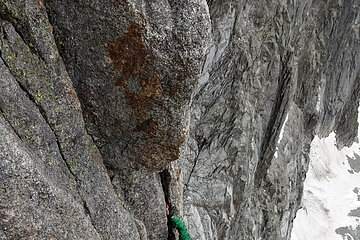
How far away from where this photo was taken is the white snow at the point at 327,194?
144ft

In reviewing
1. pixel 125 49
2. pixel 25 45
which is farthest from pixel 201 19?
pixel 25 45

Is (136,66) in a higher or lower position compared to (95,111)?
higher

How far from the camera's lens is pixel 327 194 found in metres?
49.3

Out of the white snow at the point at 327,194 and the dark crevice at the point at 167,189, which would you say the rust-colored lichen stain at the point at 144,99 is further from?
the white snow at the point at 327,194

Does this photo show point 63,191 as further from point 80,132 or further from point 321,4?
point 321,4

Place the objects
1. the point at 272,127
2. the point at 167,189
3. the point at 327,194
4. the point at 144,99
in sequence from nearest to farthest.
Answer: the point at 144,99
the point at 167,189
the point at 272,127
the point at 327,194

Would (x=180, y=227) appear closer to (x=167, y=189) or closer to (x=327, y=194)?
(x=167, y=189)

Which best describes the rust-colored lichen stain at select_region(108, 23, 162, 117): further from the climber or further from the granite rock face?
the climber

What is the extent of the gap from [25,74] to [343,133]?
51027mm

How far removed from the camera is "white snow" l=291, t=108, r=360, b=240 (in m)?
43.8

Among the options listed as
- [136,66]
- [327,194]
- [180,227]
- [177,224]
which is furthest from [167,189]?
[327,194]

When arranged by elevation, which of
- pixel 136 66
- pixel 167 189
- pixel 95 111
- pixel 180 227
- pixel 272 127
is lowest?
pixel 180 227

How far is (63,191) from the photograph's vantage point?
7.11m

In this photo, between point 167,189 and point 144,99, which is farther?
point 167,189
